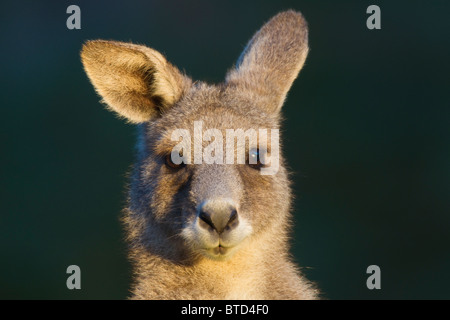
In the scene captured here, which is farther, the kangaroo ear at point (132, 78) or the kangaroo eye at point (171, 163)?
the kangaroo ear at point (132, 78)

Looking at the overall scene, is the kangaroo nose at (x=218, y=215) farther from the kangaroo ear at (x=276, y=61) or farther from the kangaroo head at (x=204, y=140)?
the kangaroo ear at (x=276, y=61)

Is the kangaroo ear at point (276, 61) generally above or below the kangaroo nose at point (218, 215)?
above

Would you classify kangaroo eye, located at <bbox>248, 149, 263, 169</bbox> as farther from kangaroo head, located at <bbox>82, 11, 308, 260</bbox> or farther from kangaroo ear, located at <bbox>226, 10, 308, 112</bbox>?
kangaroo ear, located at <bbox>226, 10, 308, 112</bbox>

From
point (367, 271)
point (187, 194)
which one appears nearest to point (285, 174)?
point (187, 194)

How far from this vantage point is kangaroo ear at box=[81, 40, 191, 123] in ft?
15.5

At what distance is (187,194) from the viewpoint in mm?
4316

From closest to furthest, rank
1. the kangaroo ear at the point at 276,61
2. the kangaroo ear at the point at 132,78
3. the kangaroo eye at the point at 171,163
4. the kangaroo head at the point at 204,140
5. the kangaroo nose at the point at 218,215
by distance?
the kangaroo nose at the point at 218,215 < the kangaroo head at the point at 204,140 < the kangaroo eye at the point at 171,163 < the kangaroo ear at the point at 132,78 < the kangaroo ear at the point at 276,61

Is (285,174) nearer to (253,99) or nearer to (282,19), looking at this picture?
(253,99)

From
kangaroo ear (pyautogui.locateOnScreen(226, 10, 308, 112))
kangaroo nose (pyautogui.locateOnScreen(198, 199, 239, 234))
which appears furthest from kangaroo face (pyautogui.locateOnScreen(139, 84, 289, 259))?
kangaroo ear (pyautogui.locateOnScreen(226, 10, 308, 112))

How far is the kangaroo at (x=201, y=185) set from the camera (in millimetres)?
4234

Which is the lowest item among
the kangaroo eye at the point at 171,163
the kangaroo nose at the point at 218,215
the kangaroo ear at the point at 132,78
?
the kangaroo nose at the point at 218,215

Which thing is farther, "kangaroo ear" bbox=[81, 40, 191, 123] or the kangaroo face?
"kangaroo ear" bbox=[81, 40, 191, 123]

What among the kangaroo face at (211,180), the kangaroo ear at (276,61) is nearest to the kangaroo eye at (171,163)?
the kangaroo face at (211,180)

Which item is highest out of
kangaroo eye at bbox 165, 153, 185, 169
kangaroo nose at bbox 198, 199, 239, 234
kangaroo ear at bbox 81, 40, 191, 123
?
kangaroo ear at bbox 81, 40, 191, 123
